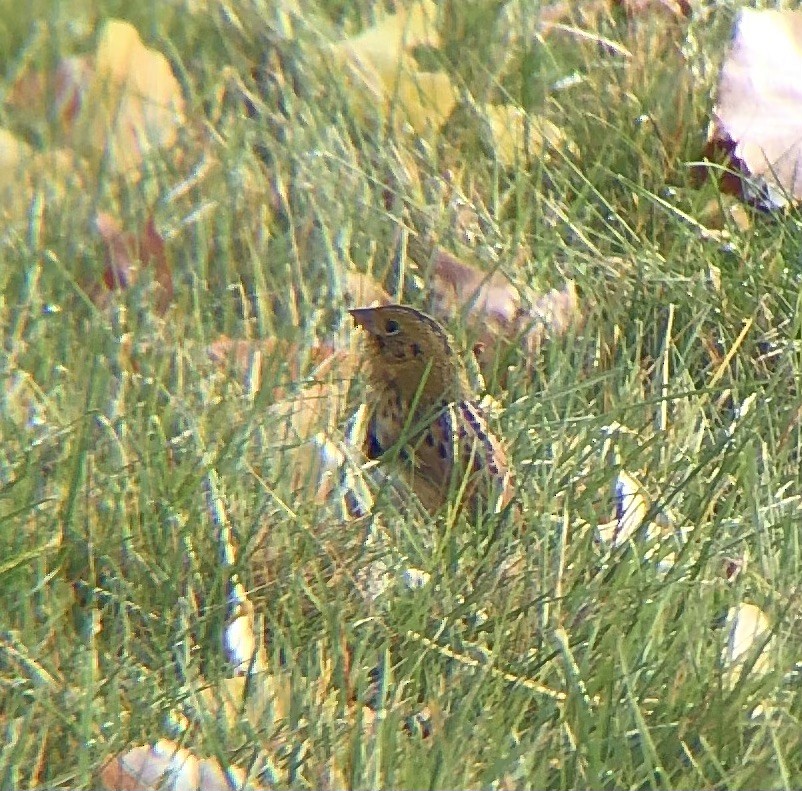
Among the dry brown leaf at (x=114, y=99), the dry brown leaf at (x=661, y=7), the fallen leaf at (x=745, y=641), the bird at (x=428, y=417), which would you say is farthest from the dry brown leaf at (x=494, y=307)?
the dry brown leaf at (x=661, y=7)

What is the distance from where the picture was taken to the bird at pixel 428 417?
2.99 metres

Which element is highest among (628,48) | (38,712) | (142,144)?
(628,48)

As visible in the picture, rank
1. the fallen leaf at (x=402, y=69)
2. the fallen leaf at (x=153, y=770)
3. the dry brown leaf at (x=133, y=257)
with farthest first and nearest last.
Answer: the fallen leaf at (x=402, y=69) < the dry brown leaf at (x=133, y=257) < the fallen leaf at (x=153, y=770)

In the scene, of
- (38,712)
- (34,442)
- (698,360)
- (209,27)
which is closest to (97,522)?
(34,442)

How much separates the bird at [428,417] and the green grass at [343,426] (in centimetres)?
7

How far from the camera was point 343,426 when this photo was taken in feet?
10.7

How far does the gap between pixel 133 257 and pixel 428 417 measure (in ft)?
3.35

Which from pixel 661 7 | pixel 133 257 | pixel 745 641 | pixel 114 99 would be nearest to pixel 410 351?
pixel 133 257

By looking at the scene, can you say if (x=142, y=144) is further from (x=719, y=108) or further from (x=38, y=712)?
(x=38, y=712)

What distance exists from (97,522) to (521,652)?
774mm

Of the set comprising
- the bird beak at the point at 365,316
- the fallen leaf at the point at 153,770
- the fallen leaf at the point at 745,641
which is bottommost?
the fallen leaf at the point at 153,770

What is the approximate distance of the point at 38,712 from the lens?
2.50m

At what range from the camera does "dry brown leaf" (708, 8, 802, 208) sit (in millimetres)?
3773

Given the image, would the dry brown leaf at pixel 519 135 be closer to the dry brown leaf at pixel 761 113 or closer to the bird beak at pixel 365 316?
the dry brown leaf at pixel 761 113
